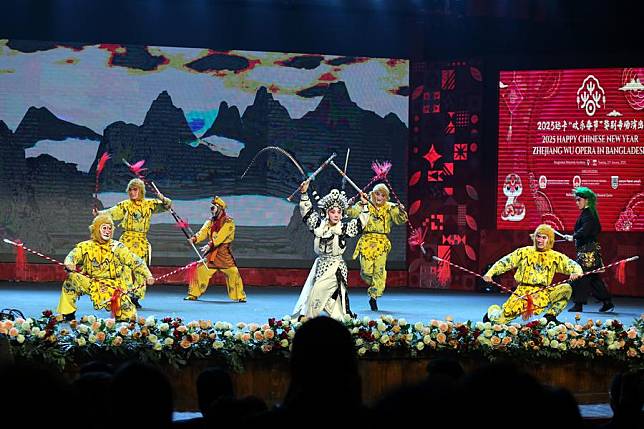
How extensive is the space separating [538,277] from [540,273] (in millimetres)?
42

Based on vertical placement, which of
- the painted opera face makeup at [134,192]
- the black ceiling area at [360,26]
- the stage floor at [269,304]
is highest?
the black ceiling area at [360,26]

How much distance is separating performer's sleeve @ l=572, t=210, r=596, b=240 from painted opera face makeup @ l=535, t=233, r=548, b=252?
252 cm

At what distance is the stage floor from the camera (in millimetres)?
10609

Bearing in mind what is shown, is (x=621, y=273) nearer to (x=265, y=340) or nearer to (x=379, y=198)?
(x=379, y=198)

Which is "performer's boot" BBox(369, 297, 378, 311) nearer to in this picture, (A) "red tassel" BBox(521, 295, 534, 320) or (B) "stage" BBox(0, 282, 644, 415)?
(B) "stage" BBox(0, 282, 644, 415)

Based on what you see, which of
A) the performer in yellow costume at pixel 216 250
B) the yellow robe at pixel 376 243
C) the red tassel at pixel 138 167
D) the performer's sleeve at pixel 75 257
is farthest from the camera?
the red tassel at pixel 138 167

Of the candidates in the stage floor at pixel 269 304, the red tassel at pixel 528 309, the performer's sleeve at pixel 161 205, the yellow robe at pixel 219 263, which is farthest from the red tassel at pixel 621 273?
the performer's sleeve at pixel 161 205

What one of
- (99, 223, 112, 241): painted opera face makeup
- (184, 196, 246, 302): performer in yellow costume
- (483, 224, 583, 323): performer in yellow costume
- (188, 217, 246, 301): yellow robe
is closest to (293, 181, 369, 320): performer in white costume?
(483, 224, 583, 323): performer in yellow costume

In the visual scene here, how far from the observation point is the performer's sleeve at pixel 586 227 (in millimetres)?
11812

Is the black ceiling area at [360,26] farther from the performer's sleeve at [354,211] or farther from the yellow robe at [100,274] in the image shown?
the yellow robe at [100,274]

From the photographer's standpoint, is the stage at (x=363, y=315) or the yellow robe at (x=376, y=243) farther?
the yellow robe at (x=376, y=243)

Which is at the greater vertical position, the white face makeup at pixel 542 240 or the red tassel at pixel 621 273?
the white face makeup at pixel 542 240

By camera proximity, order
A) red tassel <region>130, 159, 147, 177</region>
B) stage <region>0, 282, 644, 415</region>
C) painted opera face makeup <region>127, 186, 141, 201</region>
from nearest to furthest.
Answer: stage <region>0, 282, 644, 415</region> → painted opera face makeup <region>127, 186, 141, 201</region> → red tassel <region>130, 159, 147, 177</region>

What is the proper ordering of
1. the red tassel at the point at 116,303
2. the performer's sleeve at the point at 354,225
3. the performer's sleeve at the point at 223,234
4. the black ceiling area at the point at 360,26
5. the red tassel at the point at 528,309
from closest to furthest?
the red tassel at the point at 116,303 < the red tassel at the point at 528,309 < the performer's sleeve at the point at 354,225 < the performer's sleeve at the point at 223,234 < the black ceiling area at the point at 360,26
